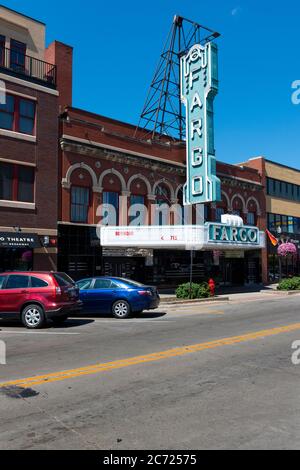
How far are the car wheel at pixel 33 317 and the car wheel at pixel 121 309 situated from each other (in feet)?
10.7

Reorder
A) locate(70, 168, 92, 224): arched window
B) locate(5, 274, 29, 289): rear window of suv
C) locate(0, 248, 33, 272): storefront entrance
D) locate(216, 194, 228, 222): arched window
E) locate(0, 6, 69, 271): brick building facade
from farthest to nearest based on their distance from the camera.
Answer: locate(216, 194, 228, 222): arched window → locate(70, 168, 92, 224): arched window → locate(0, 6, 69, 271): brick building facade → locate(0, 248, 33, 272): storefront entrance → locate(5, 274, 29, 289): rear window of suv

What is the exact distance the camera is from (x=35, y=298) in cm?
1298

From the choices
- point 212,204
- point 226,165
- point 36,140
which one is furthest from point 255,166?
point 36,140

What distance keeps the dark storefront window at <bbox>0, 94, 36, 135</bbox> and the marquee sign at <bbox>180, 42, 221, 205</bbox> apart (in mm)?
9935

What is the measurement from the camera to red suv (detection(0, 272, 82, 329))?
42.4 feet

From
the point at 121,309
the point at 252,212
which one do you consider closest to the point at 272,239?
the point at 252,212

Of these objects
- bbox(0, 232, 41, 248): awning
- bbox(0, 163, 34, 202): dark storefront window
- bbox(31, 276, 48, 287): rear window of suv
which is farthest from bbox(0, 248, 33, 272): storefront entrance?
bbox(31, 276, 48, 287): rear window of suv

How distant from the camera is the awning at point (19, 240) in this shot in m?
19.6

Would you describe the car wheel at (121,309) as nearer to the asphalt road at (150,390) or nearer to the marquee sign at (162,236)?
the asphalt road at (150,390)

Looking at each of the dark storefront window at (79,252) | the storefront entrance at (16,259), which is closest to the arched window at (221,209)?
the dark storefront window at (79,252)

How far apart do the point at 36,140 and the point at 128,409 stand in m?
18.2

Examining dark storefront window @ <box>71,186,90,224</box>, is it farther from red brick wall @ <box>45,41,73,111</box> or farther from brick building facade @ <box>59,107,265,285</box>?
red brick wall @ <box>45,41,73,111</box>

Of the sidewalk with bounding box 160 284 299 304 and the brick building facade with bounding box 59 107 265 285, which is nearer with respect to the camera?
the sidewalk with bounding box 160 284 299 304

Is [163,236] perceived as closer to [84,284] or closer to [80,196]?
[80,196]
